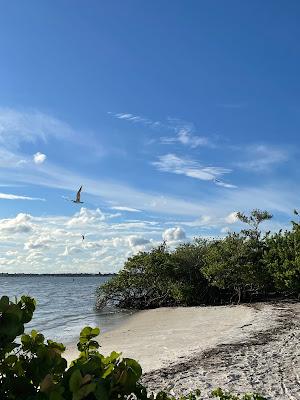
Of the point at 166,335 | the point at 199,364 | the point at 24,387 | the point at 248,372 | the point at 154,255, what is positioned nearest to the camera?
the point at 24,387

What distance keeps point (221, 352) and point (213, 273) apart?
16609 millimetres

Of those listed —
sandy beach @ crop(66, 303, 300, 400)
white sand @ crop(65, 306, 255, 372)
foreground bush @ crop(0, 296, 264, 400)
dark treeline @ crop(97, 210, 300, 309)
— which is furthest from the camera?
dark treeline @ crop(97, 210, 300, 309)

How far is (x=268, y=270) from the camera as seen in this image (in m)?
26.5

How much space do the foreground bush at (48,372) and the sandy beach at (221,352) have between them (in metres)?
5.82

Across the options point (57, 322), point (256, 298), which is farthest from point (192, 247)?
point (57, 322)

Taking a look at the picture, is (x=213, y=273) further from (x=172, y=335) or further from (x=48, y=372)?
(x=48, y=372)

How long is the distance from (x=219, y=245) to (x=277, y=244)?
4.40m

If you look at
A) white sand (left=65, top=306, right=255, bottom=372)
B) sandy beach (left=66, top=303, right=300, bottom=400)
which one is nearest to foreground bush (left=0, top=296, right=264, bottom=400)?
sandy beach (left=66, top=303, right=300, bottom=400)

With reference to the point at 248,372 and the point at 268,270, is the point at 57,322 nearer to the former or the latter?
the point at 268,270

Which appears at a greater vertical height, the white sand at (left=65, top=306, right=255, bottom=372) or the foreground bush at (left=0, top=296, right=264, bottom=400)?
the foreground bush at (left=0, top=296, right=264, bottom=400)

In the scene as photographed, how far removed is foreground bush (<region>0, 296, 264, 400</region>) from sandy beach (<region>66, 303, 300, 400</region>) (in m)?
5.82

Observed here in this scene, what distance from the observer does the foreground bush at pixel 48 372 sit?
6.49 ft

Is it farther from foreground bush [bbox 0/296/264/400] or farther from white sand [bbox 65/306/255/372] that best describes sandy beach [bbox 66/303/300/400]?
foreground bush [bbox 0/296/264/400]

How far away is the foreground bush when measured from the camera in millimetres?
1979
